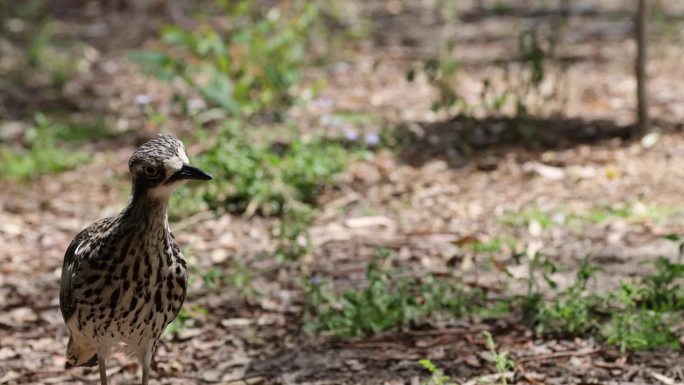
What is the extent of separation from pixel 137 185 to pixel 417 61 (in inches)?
297

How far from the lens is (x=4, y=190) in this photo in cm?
752

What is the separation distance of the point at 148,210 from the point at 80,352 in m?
1.08

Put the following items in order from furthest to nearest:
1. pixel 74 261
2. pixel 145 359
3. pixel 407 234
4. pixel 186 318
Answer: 1. pixel 407 234
2. pixel 186 318
3. pixel 145 359
4. pixel 74 261

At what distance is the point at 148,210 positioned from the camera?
3.65m

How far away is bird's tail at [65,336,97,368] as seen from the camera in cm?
434

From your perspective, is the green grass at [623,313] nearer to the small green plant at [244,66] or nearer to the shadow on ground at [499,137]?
the shadow on ground at [499,137]

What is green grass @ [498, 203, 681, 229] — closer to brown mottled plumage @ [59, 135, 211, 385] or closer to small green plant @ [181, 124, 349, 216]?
small green plant @ [181, 124, 349, 216]

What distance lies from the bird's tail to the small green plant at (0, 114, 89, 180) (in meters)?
3.58

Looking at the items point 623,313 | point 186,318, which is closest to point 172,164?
point 186,318

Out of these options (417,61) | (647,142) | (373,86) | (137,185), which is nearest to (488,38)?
(417,61)

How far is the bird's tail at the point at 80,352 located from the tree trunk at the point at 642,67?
4.70m

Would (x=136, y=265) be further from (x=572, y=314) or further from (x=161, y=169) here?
(x=572, y=314)

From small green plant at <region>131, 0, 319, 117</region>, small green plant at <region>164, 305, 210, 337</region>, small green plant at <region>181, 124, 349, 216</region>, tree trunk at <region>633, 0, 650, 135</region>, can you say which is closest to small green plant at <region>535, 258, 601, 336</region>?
small green plant at <region>164, 305, 210, 337</region>

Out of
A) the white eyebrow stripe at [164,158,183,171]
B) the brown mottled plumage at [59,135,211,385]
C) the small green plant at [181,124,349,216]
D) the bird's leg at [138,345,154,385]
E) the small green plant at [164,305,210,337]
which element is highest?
the small green plant at [181,124,349,216]
